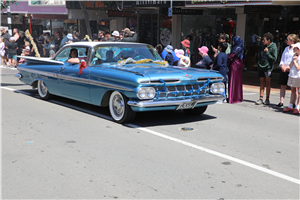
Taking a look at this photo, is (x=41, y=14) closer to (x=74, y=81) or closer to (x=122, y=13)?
(x=122, y=13)

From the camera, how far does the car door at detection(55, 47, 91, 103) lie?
7.39m

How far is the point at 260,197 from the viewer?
378cm

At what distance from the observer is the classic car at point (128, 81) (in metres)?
6.32

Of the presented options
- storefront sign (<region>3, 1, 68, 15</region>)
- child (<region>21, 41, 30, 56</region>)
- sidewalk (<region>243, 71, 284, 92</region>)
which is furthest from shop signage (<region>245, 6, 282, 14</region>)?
storefront sign (<region>3, 1, 68, 15</region>)

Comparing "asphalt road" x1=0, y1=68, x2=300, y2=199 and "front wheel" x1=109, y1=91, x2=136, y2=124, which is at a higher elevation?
"front wheel" x1=109, y1=91, x2=136, y2=124

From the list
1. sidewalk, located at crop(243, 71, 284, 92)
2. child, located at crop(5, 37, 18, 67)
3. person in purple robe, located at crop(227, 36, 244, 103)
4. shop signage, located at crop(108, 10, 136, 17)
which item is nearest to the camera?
person in purple robe, located at crop(227, 36, 244, 103)

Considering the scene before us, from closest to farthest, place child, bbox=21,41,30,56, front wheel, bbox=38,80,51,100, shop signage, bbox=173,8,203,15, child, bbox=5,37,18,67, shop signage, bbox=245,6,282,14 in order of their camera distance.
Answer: front wheel, bbox=38,80,51,100 < shop signage, bbox=245,6,282,14 < shop signage, bbox=173,8,203,15 < child, bbox=21,41,30,56 < child, bbox=5,37,18,67

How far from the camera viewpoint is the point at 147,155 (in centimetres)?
507

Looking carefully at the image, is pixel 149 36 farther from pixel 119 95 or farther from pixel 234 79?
pixel 119 95

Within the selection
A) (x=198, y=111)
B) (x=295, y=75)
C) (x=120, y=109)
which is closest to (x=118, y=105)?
(x=120, y=109)

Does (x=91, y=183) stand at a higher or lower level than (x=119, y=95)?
lower

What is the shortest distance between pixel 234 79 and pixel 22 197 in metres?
6.82

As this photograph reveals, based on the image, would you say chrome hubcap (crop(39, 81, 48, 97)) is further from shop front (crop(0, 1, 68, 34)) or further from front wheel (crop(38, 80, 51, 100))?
shop front (crop(0, 1, 68, 34))

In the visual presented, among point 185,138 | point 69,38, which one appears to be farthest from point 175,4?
point 185,138
